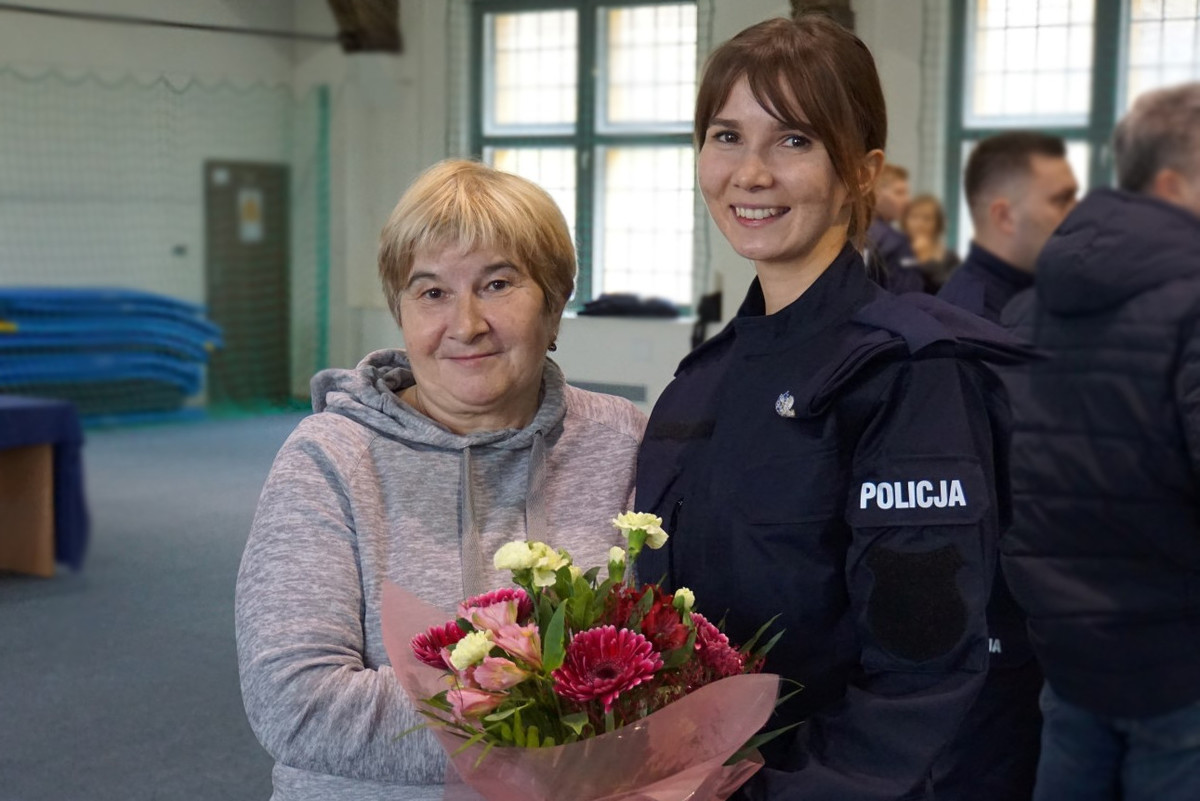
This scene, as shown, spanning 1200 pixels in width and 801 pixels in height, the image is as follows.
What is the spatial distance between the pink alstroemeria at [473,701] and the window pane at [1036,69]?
87 centimetres

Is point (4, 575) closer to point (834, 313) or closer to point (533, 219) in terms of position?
point (533, 219)

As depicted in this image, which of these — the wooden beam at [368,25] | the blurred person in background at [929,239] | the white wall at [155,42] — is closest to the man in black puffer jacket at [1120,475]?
the blurred person in background at [929,239]

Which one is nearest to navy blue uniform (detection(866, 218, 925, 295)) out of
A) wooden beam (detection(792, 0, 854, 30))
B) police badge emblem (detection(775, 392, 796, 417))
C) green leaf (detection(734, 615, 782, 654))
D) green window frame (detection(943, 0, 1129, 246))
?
green window frame (detection(943, 0, 1129, 246))

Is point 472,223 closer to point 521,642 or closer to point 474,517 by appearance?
point 474,517

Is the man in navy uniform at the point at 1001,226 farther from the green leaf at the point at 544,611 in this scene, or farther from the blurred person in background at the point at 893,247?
the green leaf at the point at 544,611

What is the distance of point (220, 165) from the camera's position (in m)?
2.02

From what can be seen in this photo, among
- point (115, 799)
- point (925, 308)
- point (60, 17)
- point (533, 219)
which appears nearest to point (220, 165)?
point (60, 17)

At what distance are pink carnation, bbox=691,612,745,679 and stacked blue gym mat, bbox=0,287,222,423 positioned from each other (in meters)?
0.98

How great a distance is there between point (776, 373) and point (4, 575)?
1350 mm

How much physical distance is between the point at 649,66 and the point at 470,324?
771 millimetres

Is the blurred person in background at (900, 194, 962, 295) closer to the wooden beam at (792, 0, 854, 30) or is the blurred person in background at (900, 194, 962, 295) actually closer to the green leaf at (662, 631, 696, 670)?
the wooden beam at (792, 0, 854, 30)

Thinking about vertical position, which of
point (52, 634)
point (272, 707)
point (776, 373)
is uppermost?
point (776, 373)

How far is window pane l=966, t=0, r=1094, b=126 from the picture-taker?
4.55 ft

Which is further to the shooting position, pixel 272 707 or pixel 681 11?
pixel 681 11
